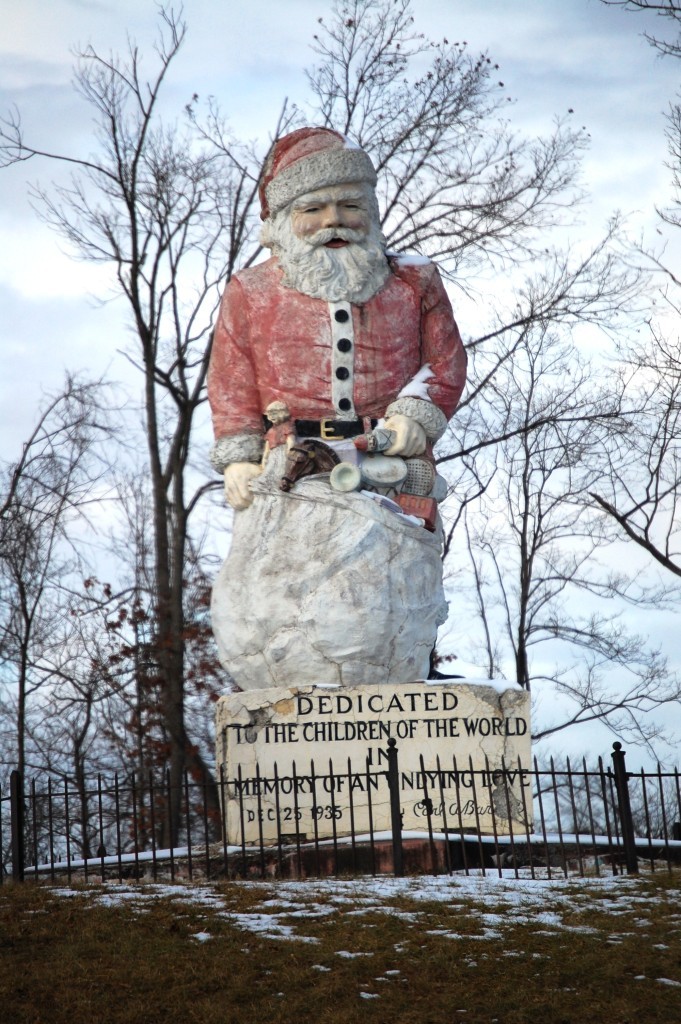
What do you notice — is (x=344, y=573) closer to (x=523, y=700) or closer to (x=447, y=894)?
(x=523, y=700)

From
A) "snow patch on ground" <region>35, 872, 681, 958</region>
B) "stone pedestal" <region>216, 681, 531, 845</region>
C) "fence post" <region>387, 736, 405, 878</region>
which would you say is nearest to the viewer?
"snow patch on ground" <region>35, 872, 681, 958</region>

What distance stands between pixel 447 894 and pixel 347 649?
8.10ft

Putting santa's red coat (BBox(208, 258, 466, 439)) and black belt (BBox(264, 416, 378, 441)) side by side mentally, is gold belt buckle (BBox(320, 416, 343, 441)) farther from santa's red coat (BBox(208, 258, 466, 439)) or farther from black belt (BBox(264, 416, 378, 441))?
santa's red coat (BBox(208, 258, 466, 439))

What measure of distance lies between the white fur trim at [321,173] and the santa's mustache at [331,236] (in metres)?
0.32

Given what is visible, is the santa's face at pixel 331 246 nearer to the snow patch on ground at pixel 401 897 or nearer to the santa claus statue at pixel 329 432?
the santa claus statue at pixel 329 432

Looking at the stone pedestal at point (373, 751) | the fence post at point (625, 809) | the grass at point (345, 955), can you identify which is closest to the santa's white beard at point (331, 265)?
the stone pedestal at point (373, 751)

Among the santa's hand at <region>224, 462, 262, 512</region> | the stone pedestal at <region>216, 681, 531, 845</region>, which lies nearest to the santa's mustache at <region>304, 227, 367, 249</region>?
the santa's hand at <region>224, 462, 262, 512</region>

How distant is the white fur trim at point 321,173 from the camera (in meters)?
10.8

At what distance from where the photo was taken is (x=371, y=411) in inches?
431

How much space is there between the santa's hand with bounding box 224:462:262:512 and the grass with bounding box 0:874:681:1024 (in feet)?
10.9

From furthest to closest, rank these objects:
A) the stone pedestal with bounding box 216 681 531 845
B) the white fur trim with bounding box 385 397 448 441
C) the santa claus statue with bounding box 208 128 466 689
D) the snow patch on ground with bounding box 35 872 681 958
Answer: the white fur trim with bounding box 385 397 448 441 → the santa claus statue with bounding box 208 128 466 689 → the stone pedestal with bounding box 216 681 531 845 → the snow patch on ground with bounding box 35 872 681 958

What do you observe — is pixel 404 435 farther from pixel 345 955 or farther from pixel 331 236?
pixel 345 955

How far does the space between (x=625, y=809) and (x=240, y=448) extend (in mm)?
3940

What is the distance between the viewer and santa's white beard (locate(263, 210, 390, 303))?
1093 cm
